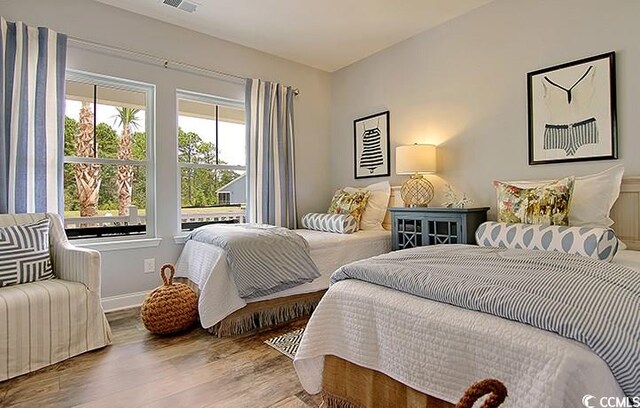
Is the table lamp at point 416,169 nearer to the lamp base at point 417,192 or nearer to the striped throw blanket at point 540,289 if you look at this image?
the lamp base at point 417,192

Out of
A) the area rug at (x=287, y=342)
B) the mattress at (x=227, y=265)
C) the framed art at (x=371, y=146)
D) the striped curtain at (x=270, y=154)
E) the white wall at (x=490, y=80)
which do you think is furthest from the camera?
the framed art at (x=371, y=146)

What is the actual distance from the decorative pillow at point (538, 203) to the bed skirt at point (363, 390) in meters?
1.55

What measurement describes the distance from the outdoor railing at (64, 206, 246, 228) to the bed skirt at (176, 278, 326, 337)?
2.64 ft

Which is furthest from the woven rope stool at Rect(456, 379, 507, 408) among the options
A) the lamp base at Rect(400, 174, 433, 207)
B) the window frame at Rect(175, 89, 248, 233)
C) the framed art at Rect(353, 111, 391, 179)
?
the framed art at Rect(353, 111, 391, 179)

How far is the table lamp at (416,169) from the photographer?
3184mm

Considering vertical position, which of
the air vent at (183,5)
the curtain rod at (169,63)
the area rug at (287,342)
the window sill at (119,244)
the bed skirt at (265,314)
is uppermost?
the air vent at (183,5)

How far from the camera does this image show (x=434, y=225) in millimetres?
2910

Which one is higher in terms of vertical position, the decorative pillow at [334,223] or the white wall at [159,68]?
the white wall at [159,68]

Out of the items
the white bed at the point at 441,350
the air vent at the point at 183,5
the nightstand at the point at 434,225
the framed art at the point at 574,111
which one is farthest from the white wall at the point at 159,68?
the framed art at the point at 574,111

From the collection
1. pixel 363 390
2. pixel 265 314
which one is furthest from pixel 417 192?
pixel 363 390

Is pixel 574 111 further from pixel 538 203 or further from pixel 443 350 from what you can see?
pixel 443 350

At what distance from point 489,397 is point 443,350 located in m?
0.46

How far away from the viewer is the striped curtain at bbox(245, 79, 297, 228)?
3723 mm

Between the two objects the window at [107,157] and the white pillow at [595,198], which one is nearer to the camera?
the white pillow at [595,198]
